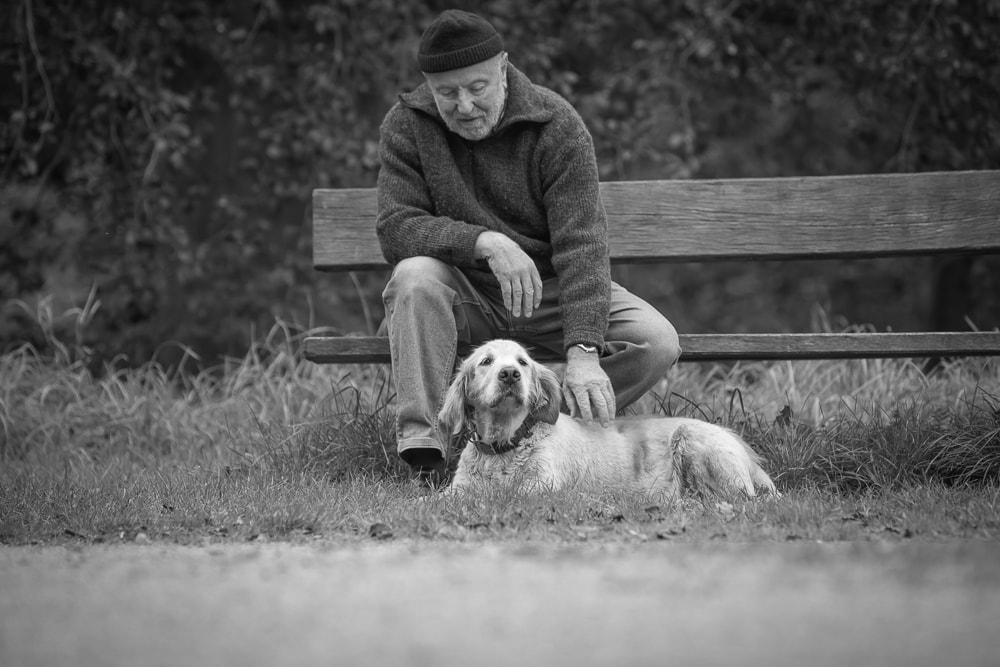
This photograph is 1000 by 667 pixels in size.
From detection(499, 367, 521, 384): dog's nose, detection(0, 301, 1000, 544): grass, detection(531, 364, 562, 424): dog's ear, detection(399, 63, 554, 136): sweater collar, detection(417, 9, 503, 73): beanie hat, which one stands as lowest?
detection(0, 301, 1000, 544): grass

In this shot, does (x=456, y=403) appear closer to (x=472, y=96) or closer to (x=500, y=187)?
(x=500, y=187)

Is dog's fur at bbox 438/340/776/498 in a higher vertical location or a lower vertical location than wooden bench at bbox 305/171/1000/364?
lower

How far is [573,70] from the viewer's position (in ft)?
27.6

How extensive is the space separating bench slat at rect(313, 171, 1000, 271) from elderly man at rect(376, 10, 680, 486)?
582 mm

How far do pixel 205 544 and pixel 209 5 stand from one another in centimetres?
491

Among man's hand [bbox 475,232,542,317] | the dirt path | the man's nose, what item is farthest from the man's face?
the dirt path

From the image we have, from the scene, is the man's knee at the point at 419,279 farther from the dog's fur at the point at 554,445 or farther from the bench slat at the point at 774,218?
the bench slat at the point at 774,218

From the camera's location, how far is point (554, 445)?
14.9 feet

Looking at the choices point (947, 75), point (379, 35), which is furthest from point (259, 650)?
point (947, 75)

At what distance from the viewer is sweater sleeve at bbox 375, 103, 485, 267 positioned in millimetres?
4574

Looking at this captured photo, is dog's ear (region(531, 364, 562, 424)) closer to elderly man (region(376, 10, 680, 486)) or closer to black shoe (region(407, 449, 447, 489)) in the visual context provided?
elderly man (region(376, 10, 680, 486))

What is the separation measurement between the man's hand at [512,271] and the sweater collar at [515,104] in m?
0.53

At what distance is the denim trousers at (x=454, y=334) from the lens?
175 inches

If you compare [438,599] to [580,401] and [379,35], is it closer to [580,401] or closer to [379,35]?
[580,401]
